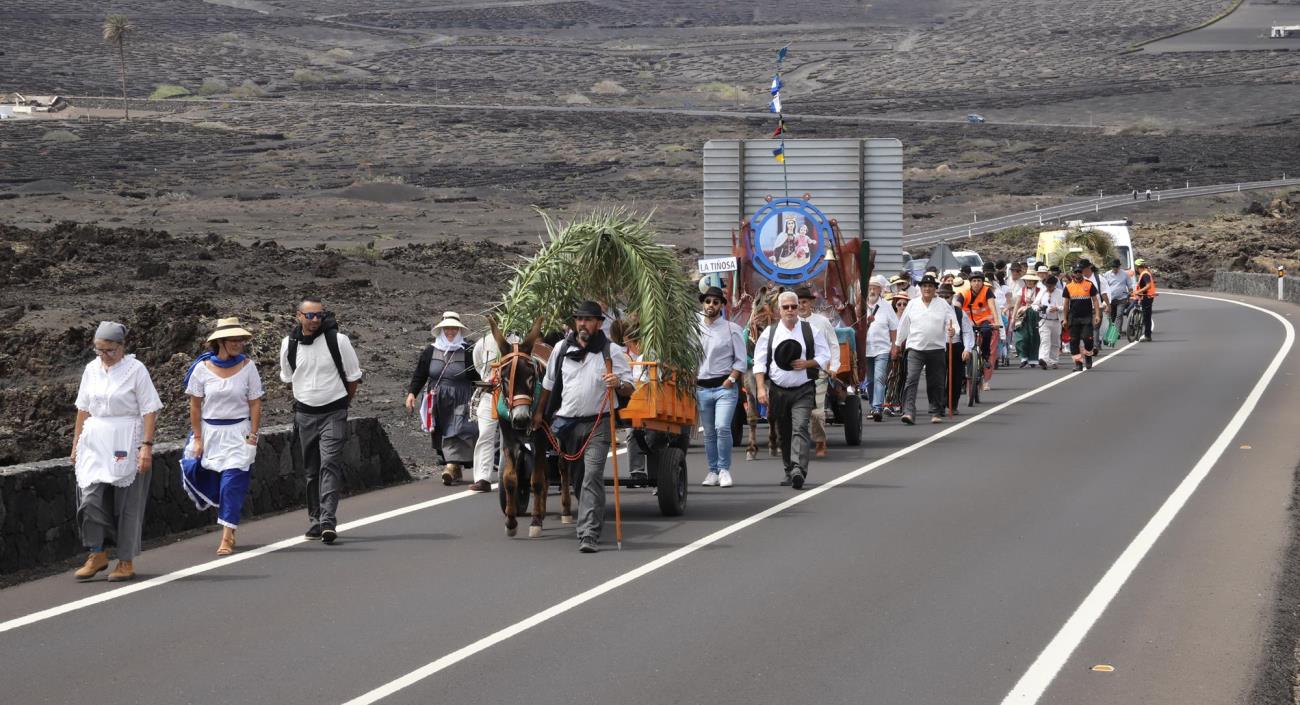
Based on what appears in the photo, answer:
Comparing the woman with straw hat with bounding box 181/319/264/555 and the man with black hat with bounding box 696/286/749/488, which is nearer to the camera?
the woman with straw hat with bounding box 181/319/264/555

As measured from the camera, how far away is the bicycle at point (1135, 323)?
37.7 metres

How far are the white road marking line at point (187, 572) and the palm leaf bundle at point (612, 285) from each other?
6.69ft

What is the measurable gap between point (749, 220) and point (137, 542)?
39.9 feet

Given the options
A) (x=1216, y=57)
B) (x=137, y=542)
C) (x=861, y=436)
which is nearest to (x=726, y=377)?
(x=861, y=436)

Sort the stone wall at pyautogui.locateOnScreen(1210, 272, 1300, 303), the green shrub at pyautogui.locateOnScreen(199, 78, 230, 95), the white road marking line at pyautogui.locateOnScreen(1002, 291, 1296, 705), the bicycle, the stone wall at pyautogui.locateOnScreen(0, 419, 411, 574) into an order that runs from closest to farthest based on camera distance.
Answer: the white road marking line at pyautogui.locateOnScreen(1002, 291, 1296, 705) < the stone wall at pyautogui.locateOnScreen(0, 419, 411, 574) < the bicycle < the stone wall at pyautogui.locateOnScreen(1210, 272, 1300, 303) < the green shrub at pyautogui.locateOnScreen(199, 78, 230, 95)

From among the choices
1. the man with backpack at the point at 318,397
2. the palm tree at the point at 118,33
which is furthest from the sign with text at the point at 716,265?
the palm tree at the point at 118,33

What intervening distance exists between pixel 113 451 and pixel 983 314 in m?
17.6

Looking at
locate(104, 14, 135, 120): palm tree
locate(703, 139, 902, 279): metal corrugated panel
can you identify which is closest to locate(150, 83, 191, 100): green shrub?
locate(104, 14, 135, 120): palm tree

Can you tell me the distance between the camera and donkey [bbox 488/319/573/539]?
523 inches

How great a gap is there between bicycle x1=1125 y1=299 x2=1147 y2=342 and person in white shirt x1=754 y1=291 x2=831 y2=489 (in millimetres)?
22175

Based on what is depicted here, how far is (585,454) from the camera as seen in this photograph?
1322cm

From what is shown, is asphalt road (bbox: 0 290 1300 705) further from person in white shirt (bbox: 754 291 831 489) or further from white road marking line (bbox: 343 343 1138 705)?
person in white shirt (bbox: 754 291 831 489)

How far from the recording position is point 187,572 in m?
12.3

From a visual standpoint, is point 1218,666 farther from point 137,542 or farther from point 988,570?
point 137,542
